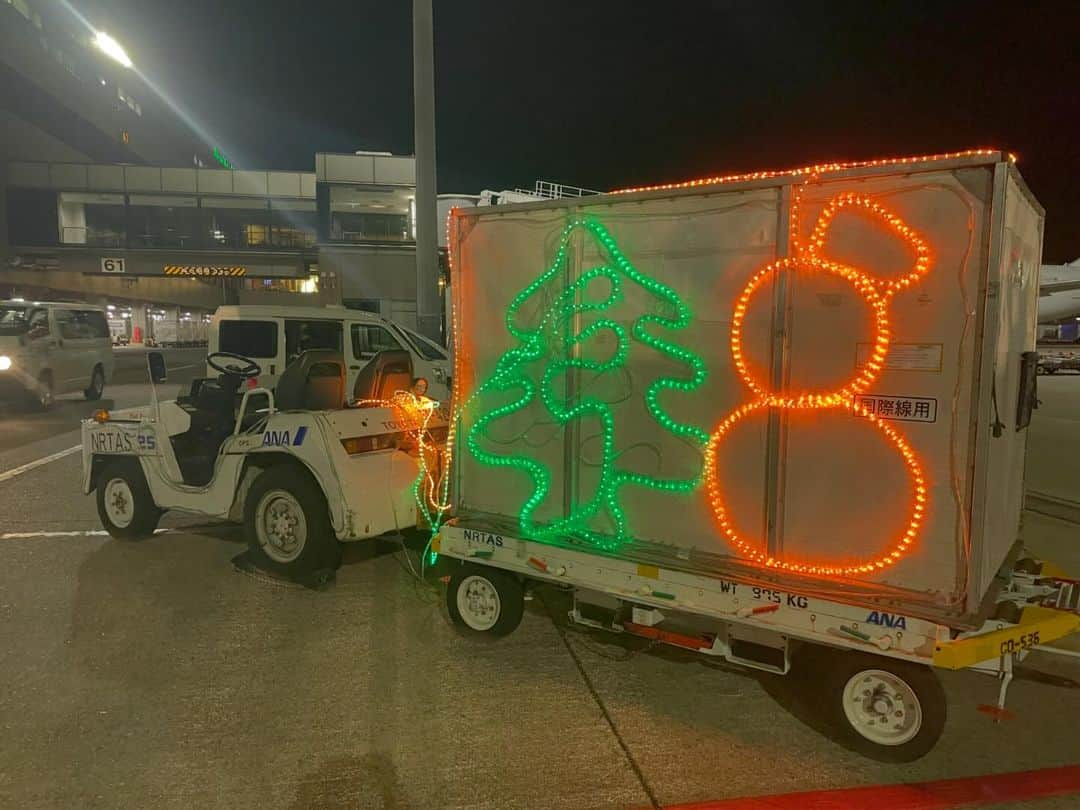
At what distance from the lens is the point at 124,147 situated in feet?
208

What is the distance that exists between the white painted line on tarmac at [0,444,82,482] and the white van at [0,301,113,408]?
4.79 meters

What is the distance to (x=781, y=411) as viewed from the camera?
331 cm

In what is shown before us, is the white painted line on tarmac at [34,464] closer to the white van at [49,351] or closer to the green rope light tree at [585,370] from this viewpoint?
the white van at [49,351]

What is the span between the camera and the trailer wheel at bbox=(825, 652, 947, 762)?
317 centimetres

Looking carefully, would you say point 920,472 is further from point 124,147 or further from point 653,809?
point 124,147

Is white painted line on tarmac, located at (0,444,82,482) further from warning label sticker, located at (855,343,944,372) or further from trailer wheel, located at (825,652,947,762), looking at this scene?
warning label sticker, located at (855,343,944,372)

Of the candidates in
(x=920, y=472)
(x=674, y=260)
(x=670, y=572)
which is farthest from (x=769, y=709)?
(x=674, y=260)

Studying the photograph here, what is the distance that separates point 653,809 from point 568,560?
1356 millimetres

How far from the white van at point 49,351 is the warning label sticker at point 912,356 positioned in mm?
17026

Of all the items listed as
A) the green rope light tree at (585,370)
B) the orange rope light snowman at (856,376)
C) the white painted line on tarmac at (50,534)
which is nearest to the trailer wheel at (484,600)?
the green rope light tree at (585,370)

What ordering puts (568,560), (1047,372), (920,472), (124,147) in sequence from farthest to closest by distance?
(124,147), (1047,372), (568,560), (920,472)

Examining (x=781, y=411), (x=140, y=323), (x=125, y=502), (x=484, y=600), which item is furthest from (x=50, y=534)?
(x=140, y=323)

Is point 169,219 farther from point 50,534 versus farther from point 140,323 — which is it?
point 50,534

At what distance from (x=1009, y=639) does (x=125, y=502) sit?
688 centimetres
